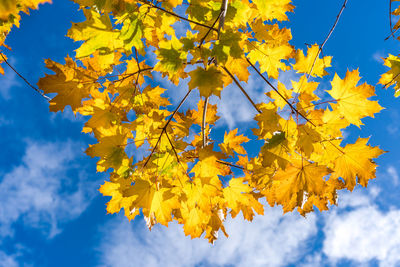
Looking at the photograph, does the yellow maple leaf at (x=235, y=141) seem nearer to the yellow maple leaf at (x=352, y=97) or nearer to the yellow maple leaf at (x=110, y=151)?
the yellow maple leaf at (x=352, y=97)

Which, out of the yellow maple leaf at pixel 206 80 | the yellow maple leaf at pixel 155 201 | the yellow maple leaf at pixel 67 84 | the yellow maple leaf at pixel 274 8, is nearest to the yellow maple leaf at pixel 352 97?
the yellow maple leaf at pixel 274 8

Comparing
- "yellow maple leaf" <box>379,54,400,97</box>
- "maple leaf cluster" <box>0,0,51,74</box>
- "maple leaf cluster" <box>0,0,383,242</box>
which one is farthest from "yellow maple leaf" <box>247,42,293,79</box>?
"maple leaf cluster" <box>0,0,51,74</box>

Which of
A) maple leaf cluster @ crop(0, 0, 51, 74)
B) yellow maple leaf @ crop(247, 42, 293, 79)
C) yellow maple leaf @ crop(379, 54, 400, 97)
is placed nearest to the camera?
maple leaf cluster @ crop(0, 0, 51, 74)

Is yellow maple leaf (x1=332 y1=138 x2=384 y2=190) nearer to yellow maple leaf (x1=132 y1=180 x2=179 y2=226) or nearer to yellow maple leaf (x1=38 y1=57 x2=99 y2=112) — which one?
yellow maple leaf (x1=132 y1=180 x2=179 y2=226)

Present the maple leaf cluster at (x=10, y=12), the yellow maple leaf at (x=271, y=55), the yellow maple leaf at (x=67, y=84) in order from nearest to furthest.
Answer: the maple leaf cluster at (x=10, y=12) → the yellow maple leaf at (x=67, y=84) → the yellow maple leaf at (x=271, y=55)

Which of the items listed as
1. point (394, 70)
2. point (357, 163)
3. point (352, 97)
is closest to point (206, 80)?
point (352, 97)

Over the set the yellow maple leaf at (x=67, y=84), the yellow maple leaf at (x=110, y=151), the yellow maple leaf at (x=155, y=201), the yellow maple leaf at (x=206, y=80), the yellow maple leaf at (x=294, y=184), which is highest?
the yellow maple leaf at (x=67, y=84)

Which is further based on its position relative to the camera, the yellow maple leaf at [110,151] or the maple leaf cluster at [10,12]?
the yellow maple leaf at [110,151]

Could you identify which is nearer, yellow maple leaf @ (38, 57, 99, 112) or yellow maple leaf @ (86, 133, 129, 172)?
yellow maple leaf @ (38, 57, 99, 112)

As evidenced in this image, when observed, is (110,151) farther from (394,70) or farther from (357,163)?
(394,70)

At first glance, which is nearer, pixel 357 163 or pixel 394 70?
pixel 357 163

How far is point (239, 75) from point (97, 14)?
4.16 ft

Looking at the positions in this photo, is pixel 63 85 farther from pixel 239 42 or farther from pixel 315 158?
pixel 315 158

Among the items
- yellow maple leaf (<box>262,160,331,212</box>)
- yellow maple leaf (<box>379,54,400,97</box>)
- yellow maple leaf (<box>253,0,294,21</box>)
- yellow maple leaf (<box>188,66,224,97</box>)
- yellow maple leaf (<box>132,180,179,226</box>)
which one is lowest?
yellow maple leaf (<box>262,160,331,212</box>)
